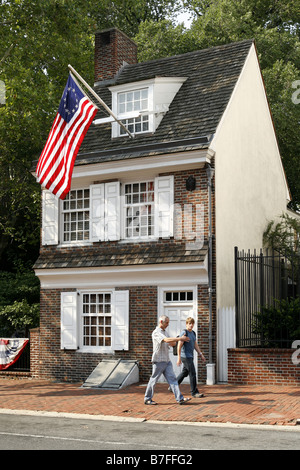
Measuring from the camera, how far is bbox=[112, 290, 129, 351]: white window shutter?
18.3m

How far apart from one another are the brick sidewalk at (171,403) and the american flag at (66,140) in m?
4.86

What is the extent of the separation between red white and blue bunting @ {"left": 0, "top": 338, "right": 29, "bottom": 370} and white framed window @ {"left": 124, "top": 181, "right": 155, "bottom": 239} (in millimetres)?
4717

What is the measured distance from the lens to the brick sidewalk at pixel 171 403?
1202cm

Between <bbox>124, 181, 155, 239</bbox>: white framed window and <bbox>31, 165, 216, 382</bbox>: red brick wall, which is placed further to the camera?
<bbox>124, 181, 155, 239</bbox>: white framed window

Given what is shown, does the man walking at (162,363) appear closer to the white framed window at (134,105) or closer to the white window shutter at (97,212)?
the white window shutter at (97,212)

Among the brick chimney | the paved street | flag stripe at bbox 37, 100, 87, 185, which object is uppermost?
the brick chimney

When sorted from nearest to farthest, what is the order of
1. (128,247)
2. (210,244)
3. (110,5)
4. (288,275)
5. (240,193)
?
(210,244) → (128,247) → (240,193) → (288,275) → (110,5)

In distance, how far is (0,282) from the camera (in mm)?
25047

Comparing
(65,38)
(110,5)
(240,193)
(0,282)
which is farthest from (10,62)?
(110,5)

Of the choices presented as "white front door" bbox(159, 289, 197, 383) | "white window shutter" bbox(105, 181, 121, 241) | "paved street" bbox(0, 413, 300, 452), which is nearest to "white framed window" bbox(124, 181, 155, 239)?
"white window shutter" bbox(105, 181, 121, 241)

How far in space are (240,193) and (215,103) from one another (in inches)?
112

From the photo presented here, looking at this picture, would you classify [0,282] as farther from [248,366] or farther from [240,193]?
[248,366]

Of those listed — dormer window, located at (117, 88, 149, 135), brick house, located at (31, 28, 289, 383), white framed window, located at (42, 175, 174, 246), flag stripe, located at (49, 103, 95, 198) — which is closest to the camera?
flag stripe, located at (49, 103, 95, 198)

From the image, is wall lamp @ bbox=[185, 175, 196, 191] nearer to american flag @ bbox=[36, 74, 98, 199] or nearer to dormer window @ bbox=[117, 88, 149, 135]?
dormer window @ bbox=[117, 88, 149, 135]
